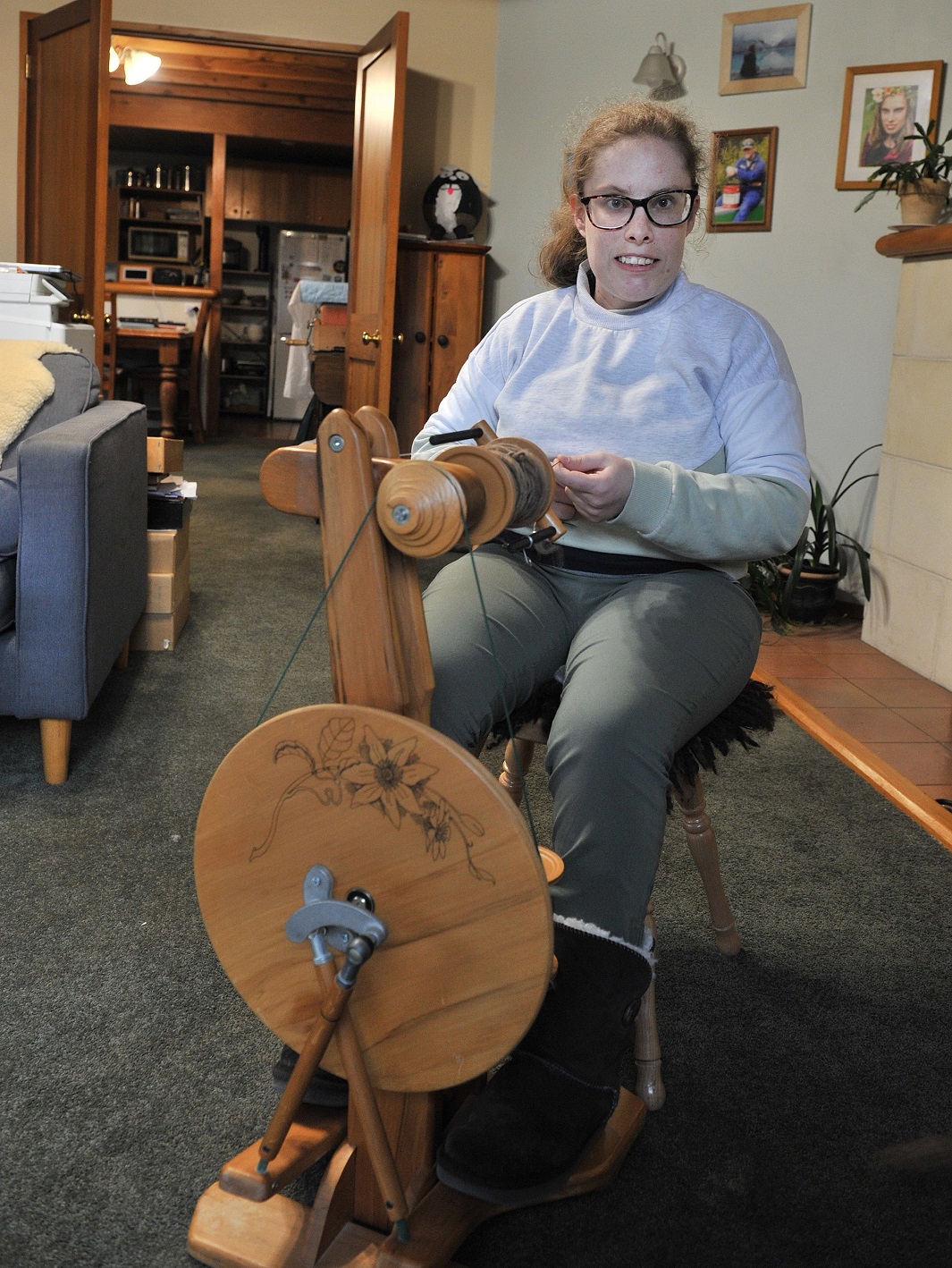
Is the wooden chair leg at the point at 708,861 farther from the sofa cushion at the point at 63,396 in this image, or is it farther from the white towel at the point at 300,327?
the white towel at the point at 300,327

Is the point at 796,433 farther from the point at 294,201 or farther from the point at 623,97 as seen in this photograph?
the point at 294,201

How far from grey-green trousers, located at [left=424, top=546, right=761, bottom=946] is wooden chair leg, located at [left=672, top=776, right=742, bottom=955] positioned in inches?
10.0

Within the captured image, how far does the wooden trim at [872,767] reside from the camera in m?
2.09

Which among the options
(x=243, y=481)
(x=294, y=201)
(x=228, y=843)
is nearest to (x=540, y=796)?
(x=228, y=843)

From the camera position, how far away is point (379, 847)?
0.83 m

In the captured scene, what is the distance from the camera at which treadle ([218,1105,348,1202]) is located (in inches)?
37.8

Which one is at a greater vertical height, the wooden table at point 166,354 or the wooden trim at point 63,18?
the wooden trim at point 63,18

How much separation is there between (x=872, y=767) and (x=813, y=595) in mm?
1385

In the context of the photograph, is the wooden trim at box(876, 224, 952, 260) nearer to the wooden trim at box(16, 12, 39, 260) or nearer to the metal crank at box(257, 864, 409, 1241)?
the metal crank at box(257, 864, 409, 1241)

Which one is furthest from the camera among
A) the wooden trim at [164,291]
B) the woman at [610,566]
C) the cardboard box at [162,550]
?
the wooden trim at [164,291]

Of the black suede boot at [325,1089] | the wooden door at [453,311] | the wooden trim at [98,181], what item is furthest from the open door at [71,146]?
the black suede boot at [325,1089]

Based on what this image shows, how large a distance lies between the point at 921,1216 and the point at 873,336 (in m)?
3.12

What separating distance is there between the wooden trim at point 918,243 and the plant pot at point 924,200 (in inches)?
2.2

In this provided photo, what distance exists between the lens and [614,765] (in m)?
1.00
